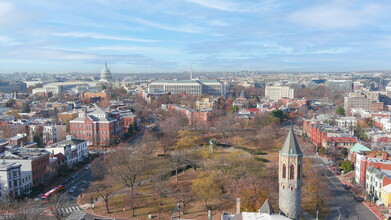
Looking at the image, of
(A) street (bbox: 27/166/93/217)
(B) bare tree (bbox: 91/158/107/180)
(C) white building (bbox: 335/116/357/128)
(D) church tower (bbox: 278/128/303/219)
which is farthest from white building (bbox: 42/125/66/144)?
(C) white building (bbox: 335/116/357/128)

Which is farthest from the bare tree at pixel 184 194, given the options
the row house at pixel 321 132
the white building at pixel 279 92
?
the white building at pixel 279 92

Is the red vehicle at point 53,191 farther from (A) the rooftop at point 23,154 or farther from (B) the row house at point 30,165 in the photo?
(A) the rooftop at point 23,154

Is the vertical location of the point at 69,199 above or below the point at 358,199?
above

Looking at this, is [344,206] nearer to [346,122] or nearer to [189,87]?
[346,122]

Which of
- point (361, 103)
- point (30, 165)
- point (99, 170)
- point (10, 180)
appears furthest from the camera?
point (361, 103)

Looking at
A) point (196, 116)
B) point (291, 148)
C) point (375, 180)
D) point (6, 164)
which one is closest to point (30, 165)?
point (6, 164)

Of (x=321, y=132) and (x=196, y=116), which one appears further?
(x=196, y=116)
